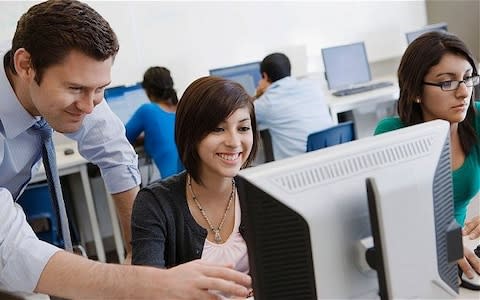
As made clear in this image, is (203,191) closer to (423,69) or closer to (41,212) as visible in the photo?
(423,69)

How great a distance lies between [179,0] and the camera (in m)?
4.22

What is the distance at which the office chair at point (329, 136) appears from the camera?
293cm

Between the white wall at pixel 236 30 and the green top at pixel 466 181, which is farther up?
the white wall at pixel 236 30

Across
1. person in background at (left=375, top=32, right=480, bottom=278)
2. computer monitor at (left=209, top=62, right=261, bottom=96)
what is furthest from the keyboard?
person in background at (left=375, top=32, right=480, bottom=278)

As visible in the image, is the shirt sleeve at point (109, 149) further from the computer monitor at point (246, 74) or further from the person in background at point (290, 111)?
the computer monitor at point (246, 74)

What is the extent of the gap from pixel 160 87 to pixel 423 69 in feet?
6.50

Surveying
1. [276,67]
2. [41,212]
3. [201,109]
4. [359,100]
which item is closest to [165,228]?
[201,109]

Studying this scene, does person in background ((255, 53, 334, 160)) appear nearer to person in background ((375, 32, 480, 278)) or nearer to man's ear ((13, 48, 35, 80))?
person in background ((375, 32, 480, 278))

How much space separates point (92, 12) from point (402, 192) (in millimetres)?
848

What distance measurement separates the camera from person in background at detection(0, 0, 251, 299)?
95 cm

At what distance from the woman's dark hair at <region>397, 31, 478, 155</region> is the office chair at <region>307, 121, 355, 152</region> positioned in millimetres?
1101

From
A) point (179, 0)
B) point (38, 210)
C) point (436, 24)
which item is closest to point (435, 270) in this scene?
point (38, 210)

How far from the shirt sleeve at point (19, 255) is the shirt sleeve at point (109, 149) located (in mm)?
566

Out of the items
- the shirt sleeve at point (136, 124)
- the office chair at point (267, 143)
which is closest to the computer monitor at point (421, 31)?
the office chair at point (267, 143)
